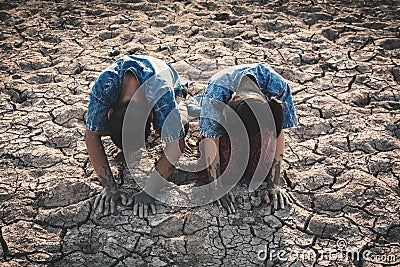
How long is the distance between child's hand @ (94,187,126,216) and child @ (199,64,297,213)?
0.52 m

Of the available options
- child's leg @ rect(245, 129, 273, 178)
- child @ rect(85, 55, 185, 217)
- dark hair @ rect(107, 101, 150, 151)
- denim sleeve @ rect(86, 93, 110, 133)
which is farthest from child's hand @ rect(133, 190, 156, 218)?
child's leg @ rect(245, 129, 273, 178)

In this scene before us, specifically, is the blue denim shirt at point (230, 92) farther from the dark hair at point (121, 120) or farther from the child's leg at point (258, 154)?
the dark hair at point (121, 120)

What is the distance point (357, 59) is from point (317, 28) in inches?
23.5

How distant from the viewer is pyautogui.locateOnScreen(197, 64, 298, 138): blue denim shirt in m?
2.52

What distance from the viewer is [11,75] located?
146 inches

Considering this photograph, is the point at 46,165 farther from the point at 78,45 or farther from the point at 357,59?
the point at 357,59

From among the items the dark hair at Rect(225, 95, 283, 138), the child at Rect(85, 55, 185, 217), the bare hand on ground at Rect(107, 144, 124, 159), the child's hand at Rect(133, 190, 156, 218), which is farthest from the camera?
the bare hand on ground at Rect(107, 144, 124, 159)

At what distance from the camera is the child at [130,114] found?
2445mm

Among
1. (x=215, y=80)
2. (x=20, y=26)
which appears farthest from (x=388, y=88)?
(x=20, y=26)

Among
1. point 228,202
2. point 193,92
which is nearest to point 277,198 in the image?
point 228,202

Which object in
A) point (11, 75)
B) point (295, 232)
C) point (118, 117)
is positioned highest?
point (118, 117)

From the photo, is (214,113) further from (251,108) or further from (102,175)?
(102,175)

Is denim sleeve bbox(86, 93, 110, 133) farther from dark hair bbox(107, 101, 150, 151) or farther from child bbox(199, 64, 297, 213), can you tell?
child bbox(199, 64, 297, 213)

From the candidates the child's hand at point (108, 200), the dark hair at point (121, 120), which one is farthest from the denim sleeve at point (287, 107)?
the child's hand at point (108, 200)
